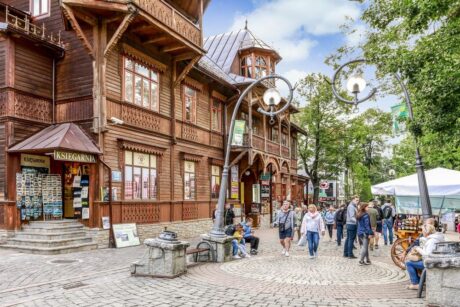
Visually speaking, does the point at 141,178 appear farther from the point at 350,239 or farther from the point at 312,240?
the point at 350,239

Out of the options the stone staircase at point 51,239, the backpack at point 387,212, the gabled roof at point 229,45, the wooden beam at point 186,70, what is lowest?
the stone staircase at point 51,239

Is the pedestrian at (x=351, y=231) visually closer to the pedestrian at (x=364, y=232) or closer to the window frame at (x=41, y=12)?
the pedestrian at (x=364, y=232)

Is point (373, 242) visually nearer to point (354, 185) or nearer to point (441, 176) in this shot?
point (441, 176)

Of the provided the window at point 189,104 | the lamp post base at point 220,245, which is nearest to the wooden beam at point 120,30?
the window at point 189,104

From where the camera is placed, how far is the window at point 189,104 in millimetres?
20125

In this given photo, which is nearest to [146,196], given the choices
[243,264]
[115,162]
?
[115,162]

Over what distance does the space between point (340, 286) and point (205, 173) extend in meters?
13.5

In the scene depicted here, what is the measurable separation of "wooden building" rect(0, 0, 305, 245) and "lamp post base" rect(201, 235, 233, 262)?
4796mm

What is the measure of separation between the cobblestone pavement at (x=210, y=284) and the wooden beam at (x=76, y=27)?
7.14m

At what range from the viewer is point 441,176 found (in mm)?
14352

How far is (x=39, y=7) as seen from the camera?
16.8m

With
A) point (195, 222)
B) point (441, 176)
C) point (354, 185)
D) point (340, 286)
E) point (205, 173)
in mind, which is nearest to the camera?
point (340, 286)

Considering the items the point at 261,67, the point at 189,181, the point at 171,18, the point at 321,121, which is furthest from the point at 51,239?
the point at 321,121

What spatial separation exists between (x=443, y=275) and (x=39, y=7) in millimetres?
16737
